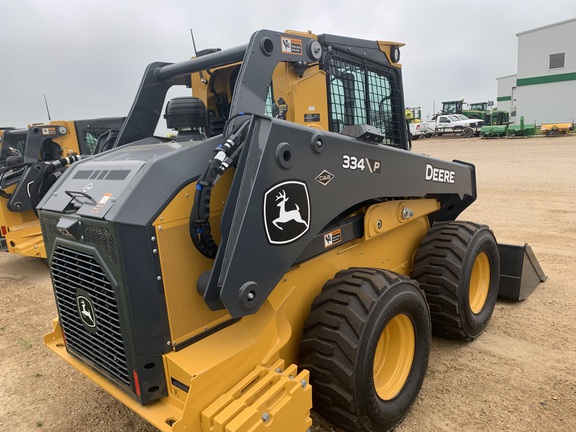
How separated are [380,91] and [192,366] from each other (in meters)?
2.65

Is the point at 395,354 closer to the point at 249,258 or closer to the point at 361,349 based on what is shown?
the point at 361,349

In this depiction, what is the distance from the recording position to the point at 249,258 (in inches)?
84.0

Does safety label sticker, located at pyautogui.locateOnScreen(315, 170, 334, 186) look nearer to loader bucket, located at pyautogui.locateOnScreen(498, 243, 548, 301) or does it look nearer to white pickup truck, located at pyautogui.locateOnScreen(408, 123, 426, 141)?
loader bucket, located at pyautogui.locateOnScreen(498, 243, 548, 301)

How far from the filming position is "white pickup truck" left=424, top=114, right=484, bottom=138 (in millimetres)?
30578

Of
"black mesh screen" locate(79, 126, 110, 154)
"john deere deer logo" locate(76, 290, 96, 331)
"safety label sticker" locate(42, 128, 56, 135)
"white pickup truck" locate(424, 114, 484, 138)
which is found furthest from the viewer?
"white pickup truck" locate(424, 114, 484, 138)

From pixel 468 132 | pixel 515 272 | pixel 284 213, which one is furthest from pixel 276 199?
pixel 468 132

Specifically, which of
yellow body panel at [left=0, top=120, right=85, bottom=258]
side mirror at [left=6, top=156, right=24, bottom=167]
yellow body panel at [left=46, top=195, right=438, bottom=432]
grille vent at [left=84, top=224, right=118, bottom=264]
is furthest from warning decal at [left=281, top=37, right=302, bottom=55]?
side mirror at [left=6, top=156, right=24, bottom=167]

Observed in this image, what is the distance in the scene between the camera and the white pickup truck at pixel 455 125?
30578 millimetres

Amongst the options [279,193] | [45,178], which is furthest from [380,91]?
[45,178]

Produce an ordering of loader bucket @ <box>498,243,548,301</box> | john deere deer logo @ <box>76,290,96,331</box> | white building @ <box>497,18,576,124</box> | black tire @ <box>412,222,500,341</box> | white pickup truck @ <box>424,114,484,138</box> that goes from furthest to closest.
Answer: white pickup truck @ <box>424,114,484,138</box> → white building @ <box>497,18,576,124</box> → loader bucket @ <box>498,243,548,301</box> → black tire @ <box>412,222,500,341</box> → john deere deer logo @ <box>76,290,96,331</box>

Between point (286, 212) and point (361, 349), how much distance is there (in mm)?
883

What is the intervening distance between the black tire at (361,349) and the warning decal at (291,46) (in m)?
1.44

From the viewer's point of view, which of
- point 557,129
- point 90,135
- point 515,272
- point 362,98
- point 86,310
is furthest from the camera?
point 557,129

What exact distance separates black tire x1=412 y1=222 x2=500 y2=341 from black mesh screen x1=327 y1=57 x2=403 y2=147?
3.08ft
